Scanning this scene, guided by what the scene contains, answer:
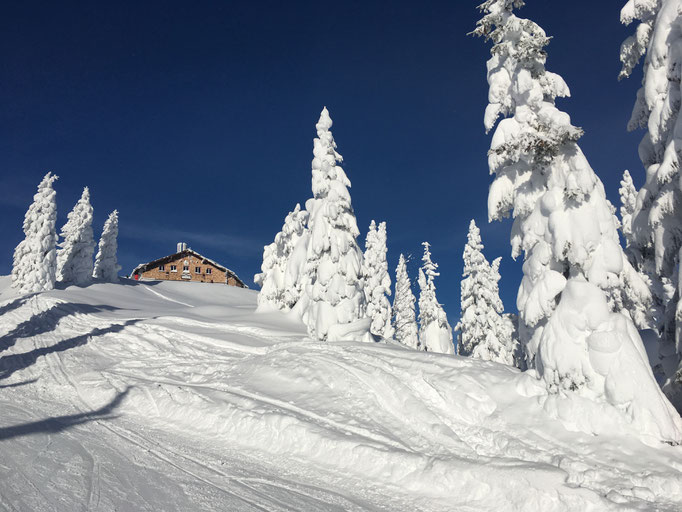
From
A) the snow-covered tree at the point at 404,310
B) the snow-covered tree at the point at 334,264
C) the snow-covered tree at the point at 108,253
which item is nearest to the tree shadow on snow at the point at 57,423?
the snow-covered tree at the point at 334,264

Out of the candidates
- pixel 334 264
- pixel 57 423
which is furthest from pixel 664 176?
pixel 57 423

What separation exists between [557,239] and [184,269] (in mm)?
73807

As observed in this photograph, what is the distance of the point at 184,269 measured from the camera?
247 ft

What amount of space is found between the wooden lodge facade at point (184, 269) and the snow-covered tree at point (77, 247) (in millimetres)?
23263

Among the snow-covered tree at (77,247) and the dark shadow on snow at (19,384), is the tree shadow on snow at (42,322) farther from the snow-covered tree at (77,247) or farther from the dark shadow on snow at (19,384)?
the snow-covered tree at (77,247)

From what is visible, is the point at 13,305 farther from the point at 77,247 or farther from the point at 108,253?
the point at 108,253

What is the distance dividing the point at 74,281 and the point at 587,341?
5440cm

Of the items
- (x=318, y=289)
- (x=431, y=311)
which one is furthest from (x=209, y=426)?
(x=431, y=311)

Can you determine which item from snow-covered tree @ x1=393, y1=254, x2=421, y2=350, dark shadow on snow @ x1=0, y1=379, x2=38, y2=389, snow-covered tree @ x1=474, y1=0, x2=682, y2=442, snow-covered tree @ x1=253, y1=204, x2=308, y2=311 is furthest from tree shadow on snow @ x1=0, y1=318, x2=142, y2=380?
snow-covered tree @ x1=393, y1=254, x2=421, y2=350

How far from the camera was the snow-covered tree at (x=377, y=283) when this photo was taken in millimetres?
42128

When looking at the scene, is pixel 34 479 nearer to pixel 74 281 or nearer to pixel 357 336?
pixel 357 336

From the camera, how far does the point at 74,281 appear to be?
160ft

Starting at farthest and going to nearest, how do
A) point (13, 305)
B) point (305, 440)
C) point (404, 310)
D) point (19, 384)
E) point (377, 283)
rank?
1. point (404, 310)
2. point (377, 283)
3. point (13, 305)
4. point (19, 384)
5. point (305, 440)

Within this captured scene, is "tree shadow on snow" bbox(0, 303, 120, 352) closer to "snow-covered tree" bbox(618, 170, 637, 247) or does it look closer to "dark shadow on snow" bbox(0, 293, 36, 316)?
"dark shadow on snow" bbox(0, 293, 36, 316)
